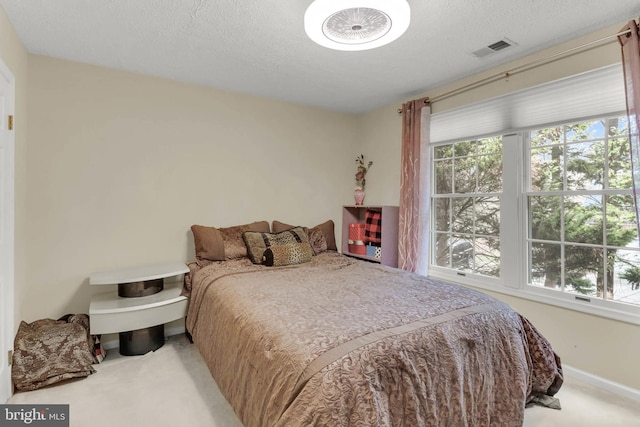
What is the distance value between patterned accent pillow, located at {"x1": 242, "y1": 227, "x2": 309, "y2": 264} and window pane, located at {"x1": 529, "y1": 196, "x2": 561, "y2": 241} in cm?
200

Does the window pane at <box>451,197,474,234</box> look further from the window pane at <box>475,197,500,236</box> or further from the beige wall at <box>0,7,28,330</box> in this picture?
the beige wall at <box>0,7,28,330</box>

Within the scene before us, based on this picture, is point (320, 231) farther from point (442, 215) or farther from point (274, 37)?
point (274, 37)

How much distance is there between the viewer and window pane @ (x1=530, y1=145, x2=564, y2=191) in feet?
7.73

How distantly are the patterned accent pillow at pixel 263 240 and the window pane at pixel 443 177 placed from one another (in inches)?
58.5

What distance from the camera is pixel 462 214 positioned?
2.98m

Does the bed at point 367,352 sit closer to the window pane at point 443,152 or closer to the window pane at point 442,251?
the window pane at point 442,251

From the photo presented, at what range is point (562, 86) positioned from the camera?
223 centimetres

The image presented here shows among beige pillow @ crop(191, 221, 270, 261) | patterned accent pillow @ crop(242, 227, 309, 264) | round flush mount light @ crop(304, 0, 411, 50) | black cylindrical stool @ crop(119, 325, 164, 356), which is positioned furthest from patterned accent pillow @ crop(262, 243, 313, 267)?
round flush mount light @ crop(304, 0, 411, 50)

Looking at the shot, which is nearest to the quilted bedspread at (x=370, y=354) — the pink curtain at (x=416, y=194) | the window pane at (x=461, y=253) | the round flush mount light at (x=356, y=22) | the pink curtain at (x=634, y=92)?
the pink curtain at (x=416, y=194)

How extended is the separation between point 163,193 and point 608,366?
368 centimetres

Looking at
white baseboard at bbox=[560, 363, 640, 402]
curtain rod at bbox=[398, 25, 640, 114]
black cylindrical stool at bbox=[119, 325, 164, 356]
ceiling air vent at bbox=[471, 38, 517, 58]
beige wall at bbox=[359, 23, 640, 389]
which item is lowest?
white baseboard at bbox=[560, 363, 640, 402]

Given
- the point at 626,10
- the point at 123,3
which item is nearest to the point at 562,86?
the point at 626,10

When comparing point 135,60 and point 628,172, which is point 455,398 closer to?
point 628,172

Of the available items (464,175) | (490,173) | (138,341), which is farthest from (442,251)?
(138,341)
